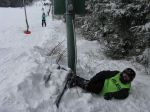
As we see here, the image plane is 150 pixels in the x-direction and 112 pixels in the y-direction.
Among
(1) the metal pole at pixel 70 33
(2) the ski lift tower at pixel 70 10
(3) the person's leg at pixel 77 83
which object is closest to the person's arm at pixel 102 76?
(3) the person's leg at pixel 77 83

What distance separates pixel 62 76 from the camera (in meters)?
6.91

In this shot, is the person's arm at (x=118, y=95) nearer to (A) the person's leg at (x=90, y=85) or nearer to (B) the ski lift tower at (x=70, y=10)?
(A) the person's leg at (x=90, y=85)

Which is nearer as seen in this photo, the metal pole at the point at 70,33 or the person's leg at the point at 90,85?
the person's leg at the point at 90,85

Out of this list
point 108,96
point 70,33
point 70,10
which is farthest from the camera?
point 70,33

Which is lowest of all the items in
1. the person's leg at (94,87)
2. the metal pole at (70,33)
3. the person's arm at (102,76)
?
the person's leg at (94,87)

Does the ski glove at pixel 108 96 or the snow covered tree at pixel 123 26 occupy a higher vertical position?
the snow covered tree at pixel 123 26

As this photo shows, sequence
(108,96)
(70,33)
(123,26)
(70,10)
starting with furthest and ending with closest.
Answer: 1. (123,26)
2. (70,33)
3. (70,10)
4. (108,96)

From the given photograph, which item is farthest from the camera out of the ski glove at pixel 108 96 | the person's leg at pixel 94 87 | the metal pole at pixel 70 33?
the metal pole at pixel 70 33

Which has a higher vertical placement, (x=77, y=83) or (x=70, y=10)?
(x=70, y=10)

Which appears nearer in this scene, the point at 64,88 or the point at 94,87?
the point at 64,88

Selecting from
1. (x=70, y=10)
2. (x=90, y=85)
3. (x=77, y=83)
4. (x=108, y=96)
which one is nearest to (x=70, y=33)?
(x=70, y=10)

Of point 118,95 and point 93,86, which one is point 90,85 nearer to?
point 93,86

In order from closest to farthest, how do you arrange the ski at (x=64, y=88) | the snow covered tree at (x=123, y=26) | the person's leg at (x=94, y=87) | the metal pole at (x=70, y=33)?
the ski at (x=64, y=88)
the person's leg at (x=94, y=87)
the metal pole at (x=70, y=33)
the snow covered tree at (x=123, y=26)

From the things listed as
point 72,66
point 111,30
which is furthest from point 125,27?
point 72,66
